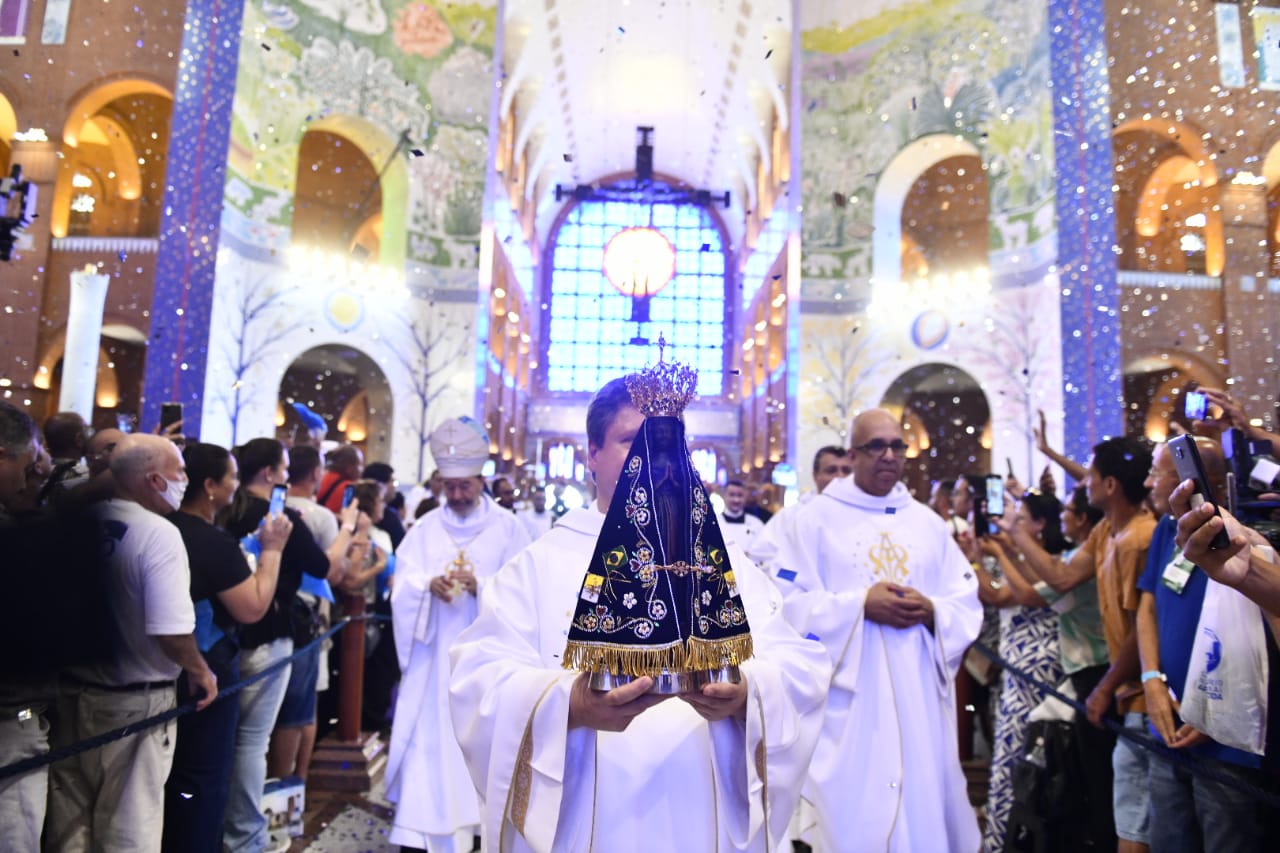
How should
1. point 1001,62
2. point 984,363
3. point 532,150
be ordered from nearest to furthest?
point 1001,62 < point 984,363 < point 532,150

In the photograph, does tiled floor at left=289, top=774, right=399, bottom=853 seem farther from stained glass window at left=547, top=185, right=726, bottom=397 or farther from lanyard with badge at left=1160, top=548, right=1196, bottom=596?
stained glass window at left=547, top=185, right=726, bottom=397

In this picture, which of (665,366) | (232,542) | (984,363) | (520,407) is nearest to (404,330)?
(520,407)

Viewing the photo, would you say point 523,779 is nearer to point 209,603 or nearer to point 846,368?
point 209,603

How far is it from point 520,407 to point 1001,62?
595 inches

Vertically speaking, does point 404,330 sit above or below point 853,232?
below

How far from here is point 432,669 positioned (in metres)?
4.66

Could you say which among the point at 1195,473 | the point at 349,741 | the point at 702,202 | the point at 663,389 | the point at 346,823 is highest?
the point at 702,202

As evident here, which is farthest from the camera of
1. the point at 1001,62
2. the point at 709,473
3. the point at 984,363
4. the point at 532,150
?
the point at 709,473

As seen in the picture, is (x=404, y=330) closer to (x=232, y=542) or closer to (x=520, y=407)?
(x=520, y=407)

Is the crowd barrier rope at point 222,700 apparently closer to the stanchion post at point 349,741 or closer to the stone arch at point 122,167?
the stanchion post at point 349,741

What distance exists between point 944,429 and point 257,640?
22.4 meters

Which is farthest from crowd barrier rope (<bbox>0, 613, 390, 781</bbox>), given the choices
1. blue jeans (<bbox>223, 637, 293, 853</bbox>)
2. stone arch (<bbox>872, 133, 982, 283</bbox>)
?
stone arch (<bbox>872, 133, 982, 283</bbox>)

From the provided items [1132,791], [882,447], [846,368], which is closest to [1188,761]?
[1132,791]

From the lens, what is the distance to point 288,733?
4938mm
